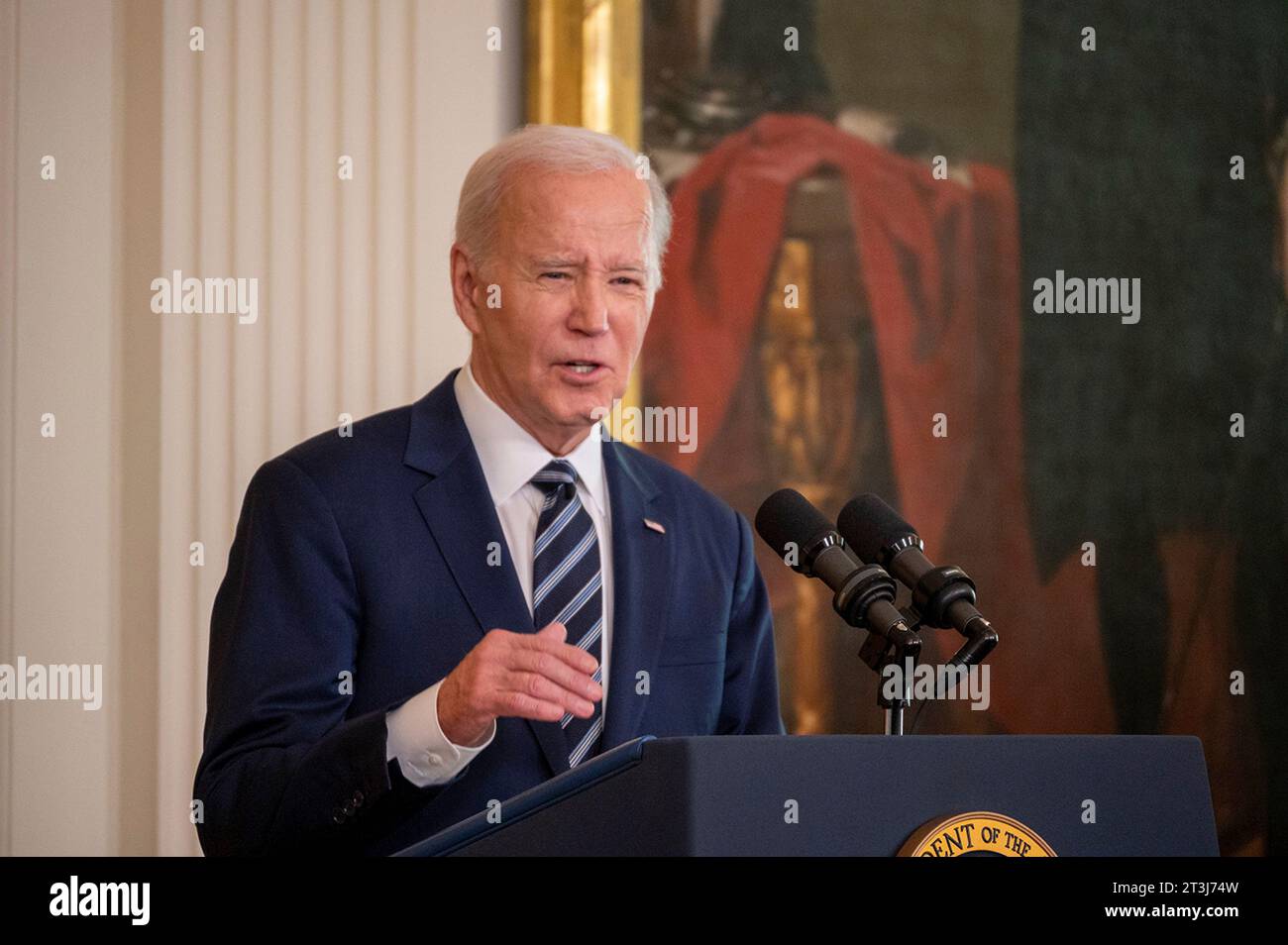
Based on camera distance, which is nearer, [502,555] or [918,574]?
[918,574]

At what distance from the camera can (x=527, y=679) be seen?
4.87 ft

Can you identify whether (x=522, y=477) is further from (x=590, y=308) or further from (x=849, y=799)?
(x=849, y=799)

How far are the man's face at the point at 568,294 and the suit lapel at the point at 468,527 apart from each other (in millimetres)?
130

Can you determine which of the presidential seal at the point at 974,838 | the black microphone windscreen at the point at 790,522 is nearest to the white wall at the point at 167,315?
the black microphone windscreen at the point at 790,522

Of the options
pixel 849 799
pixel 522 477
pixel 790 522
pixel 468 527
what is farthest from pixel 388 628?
pixel 849 799

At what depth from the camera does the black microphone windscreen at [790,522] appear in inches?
66.0

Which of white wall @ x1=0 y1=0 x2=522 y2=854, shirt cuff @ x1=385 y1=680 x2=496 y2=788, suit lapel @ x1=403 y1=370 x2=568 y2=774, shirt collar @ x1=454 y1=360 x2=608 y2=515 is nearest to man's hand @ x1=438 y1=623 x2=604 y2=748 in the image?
shirt cuff @ x1=385 y1=680 x2=496 y2=788

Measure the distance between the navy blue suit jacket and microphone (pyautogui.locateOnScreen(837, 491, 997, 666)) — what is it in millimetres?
614

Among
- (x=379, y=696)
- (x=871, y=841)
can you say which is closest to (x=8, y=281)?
(x=379, y=696)

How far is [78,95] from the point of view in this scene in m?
3.25

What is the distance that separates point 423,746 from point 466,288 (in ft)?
2.92

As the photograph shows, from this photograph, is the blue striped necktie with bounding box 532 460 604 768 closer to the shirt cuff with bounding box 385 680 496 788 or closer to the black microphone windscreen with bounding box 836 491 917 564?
the shirt cuff with bounding box 385 680 496 788

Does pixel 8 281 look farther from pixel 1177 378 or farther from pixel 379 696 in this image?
pixel 1177 378

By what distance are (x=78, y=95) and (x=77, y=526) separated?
93 centimetres
